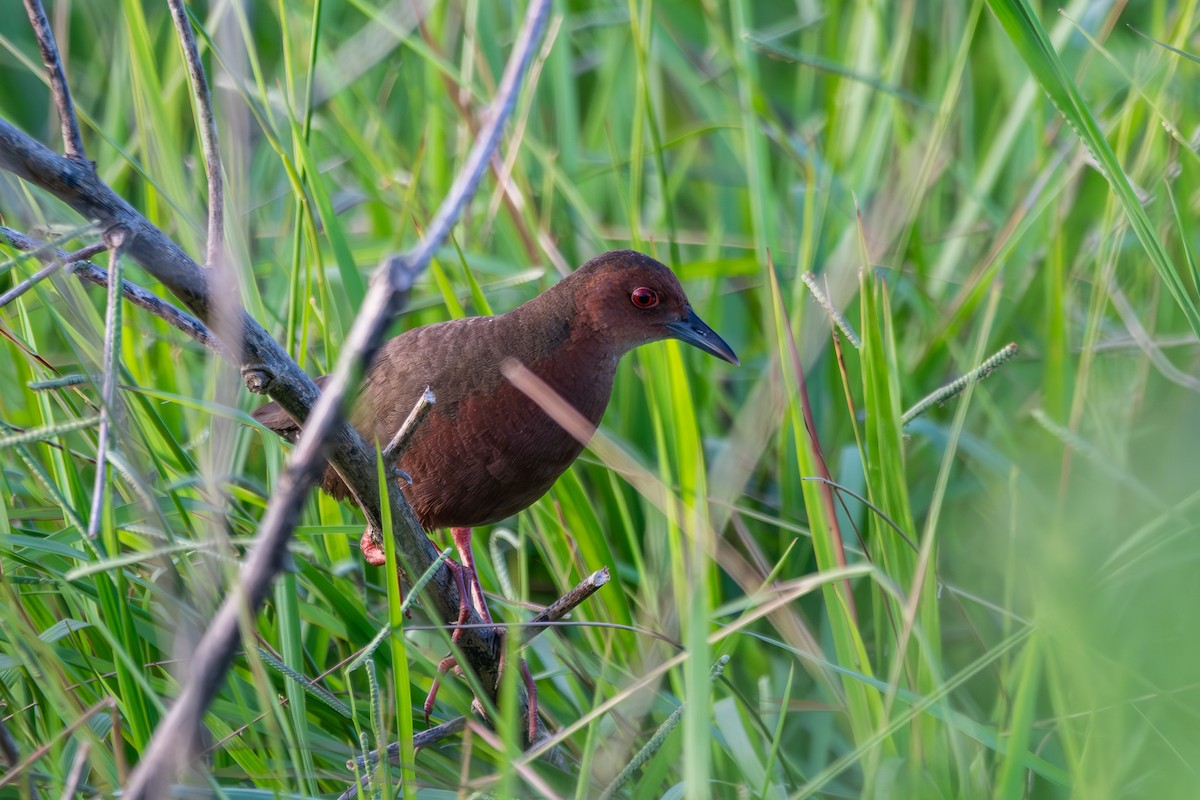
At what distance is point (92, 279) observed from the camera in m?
1.71

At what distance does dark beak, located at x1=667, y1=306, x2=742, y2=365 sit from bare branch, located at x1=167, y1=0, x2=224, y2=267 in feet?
4.26

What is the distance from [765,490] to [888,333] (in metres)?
1.21

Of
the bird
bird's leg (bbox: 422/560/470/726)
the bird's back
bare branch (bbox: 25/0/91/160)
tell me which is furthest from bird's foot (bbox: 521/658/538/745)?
bare branch (bbox: 25/0/91/160)

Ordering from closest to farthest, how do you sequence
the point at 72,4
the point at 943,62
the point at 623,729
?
the point at 623,729
the point at 943,62
the point at 72,4

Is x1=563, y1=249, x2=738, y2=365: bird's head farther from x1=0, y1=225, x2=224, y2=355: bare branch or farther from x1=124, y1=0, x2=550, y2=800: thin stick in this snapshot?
x1=124, y1=0, x2=550, y2=800: thin stick

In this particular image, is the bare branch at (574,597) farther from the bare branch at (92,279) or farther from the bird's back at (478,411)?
the bare branch at (92,279)

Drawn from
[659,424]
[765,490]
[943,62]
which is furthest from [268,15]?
[659,424]

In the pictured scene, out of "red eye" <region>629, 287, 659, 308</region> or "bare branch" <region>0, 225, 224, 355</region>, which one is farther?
"red eye" <region>629, 287, 659, 308</region>

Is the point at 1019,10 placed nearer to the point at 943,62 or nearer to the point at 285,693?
the point at 285,693

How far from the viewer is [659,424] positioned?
8.00ft

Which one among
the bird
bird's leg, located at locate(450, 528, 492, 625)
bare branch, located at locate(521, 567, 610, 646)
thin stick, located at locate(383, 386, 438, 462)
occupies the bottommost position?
bird's leg, located at locate(450, 528, 492, 625)

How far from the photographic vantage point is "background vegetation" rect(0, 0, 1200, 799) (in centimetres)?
178

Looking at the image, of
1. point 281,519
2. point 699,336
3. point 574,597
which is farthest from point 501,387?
point 281,519

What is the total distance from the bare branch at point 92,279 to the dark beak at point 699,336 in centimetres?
128
